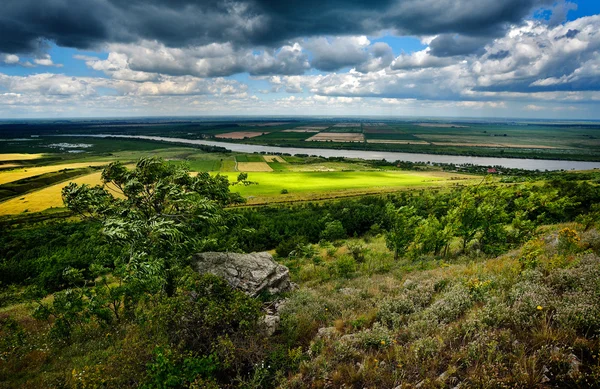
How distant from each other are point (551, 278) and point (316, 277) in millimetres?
12006

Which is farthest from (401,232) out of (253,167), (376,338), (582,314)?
(253,167)

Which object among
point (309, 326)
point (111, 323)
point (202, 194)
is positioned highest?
point (202, 194)

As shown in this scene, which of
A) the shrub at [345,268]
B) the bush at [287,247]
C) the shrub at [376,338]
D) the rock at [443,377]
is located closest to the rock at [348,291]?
the shrub at [376,338]

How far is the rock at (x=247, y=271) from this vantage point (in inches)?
535

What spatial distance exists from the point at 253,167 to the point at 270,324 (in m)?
107

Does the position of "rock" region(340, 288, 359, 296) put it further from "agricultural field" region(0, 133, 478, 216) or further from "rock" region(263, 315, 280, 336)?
"agricultural field" region(0, 133, 478, 216)

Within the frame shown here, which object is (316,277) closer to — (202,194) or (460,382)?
(202,194)

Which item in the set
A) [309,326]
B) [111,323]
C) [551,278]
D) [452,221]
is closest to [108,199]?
[111,323]

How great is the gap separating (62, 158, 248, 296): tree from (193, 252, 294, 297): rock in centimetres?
95

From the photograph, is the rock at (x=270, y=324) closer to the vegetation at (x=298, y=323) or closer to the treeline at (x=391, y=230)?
the vegetation at (x=298, y=323)

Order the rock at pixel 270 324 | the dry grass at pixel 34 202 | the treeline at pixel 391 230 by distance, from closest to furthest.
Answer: the rock at pixel 270 324, the treeline at pixel 391 230, the dry grass at pixel 34 202

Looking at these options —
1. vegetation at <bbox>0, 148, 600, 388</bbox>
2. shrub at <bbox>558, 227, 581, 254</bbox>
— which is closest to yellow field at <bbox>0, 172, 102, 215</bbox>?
vegetation at <bbox>0, 148, 600, 388</bbox>

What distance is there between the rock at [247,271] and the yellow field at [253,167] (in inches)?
3659

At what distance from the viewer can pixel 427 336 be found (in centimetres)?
782
